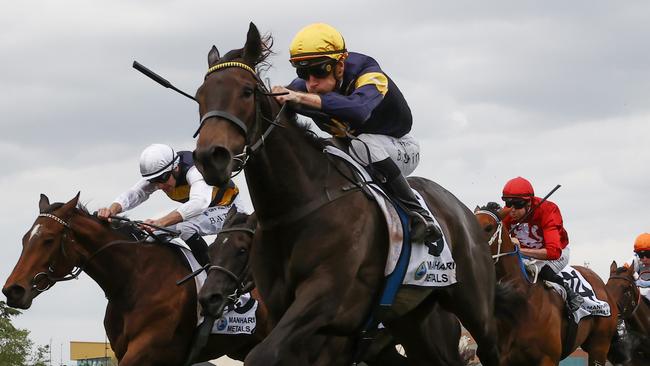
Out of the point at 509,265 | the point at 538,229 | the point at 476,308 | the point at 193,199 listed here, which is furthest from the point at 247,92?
the point at 538,229

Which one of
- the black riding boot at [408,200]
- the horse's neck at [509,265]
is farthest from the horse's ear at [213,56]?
the horse's neck at [509,265]

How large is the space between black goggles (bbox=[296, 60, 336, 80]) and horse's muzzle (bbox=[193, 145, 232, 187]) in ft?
5.15

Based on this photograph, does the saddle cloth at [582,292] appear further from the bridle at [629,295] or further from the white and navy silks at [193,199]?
the white and navy silks at [193,199]

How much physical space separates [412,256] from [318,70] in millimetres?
1475

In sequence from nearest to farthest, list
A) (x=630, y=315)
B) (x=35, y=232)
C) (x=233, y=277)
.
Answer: (x=233, y=277) < (x=35, y=232) < (x=630, y=315)

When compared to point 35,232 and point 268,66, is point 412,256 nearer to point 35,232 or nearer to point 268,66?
point 268,66

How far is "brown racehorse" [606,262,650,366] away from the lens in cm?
1800

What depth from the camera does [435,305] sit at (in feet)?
33.3

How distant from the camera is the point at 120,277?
12.6m

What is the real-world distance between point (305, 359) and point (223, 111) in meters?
1.68

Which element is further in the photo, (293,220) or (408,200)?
(408,200)

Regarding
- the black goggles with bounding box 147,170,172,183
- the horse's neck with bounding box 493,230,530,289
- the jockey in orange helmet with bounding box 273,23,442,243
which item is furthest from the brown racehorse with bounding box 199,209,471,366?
the horse's neck with bounding box 493,230,530,289

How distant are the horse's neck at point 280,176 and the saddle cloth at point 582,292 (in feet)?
21.7

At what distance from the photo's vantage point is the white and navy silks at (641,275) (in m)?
19.3
